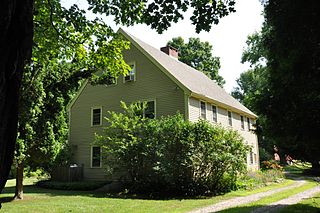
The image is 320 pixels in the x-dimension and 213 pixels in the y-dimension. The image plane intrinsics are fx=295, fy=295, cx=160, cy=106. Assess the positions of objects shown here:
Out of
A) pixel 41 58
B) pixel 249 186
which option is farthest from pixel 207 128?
pixel 41 58

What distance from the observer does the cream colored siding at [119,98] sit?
19.4 metres

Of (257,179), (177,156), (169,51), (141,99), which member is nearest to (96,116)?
(141,99)

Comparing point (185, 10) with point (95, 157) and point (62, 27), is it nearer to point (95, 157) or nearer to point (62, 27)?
point (62, 27)

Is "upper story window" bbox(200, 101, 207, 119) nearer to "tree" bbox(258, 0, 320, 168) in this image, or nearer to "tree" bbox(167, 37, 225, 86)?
"tree" bbox(258, 0, 320, 168)

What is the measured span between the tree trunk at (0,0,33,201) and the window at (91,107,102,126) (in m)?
20.8

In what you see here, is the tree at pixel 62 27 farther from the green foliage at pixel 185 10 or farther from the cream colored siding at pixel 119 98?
the cream colored siding at pixel 119 98

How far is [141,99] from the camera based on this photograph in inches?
813

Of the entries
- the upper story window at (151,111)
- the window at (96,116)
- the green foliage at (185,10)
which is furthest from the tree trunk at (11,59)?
the window at (96,116)

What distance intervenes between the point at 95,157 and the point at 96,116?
3122mm

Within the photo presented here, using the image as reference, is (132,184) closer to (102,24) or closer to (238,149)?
(238,149)

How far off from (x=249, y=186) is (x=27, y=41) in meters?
17.1

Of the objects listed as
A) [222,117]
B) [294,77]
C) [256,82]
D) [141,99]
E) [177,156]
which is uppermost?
[256,82]

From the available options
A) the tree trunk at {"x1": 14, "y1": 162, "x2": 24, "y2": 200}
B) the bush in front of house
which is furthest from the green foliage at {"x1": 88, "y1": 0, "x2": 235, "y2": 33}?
the tree trunk at {"x1": 14, "y1": 162, "x2": 24, "y2": 200}

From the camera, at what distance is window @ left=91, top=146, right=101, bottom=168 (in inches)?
850
